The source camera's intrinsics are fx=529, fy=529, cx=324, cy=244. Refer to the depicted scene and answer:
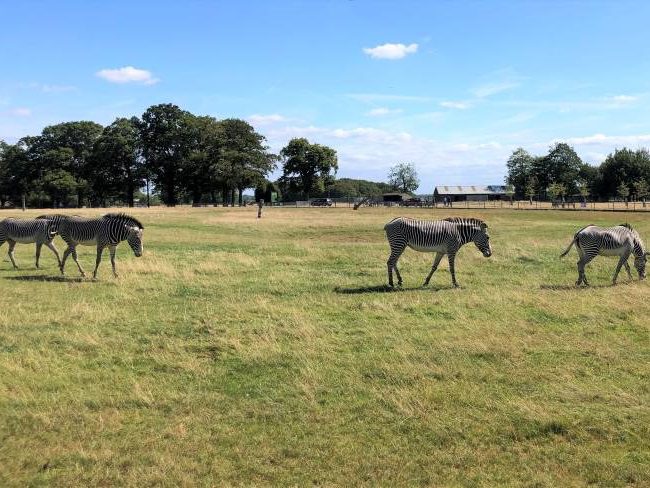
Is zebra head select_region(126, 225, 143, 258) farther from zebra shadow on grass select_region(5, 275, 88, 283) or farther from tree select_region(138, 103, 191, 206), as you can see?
tree select_region(138, 103, 191, 206)

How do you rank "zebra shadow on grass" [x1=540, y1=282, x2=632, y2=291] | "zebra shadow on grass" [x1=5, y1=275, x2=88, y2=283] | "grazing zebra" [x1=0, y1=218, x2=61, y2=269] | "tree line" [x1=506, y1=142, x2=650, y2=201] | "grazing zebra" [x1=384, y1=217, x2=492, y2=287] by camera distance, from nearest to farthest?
"zebra shadow on grass" [x1=540, y1=282, x2=632, y2=291], "grazing zebra" [x1=384, y1=217, x2=492, y2=287], "zebra shadow on grass" [x1=5, y1=275, x2=88, y2=283], "grazing zebra" [x1=0, y1=218, x2=61, y2=269], "tree line" [x1=506, y1=142, x2=650, y2=201]

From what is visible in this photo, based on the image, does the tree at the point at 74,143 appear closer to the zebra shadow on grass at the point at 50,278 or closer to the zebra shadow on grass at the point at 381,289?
the zebra shadow on grass at the point at 50,278

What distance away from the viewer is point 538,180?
489 ft

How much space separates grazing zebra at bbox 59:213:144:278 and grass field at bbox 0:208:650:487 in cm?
302

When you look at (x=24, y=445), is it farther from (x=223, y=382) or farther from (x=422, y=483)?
(x=422, y=483)

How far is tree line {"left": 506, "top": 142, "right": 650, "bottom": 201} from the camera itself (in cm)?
11544

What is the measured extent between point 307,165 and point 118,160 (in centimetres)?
5040

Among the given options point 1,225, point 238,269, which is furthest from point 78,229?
point 238,269

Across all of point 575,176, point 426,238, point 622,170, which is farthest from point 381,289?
point 575,176

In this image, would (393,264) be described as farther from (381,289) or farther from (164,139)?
(164,139)

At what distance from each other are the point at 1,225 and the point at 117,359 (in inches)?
584

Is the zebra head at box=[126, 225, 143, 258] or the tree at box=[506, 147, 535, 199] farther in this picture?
the tree at box=[506, 147, 535, 199]

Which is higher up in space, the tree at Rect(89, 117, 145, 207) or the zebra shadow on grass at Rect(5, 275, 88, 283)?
the tree at Rect(89, 117, 145, 207)

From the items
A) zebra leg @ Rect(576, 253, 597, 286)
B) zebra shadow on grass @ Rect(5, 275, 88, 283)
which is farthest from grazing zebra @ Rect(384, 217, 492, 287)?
zebra shadow on grass @ Rect(5, 275, 88, 283)
